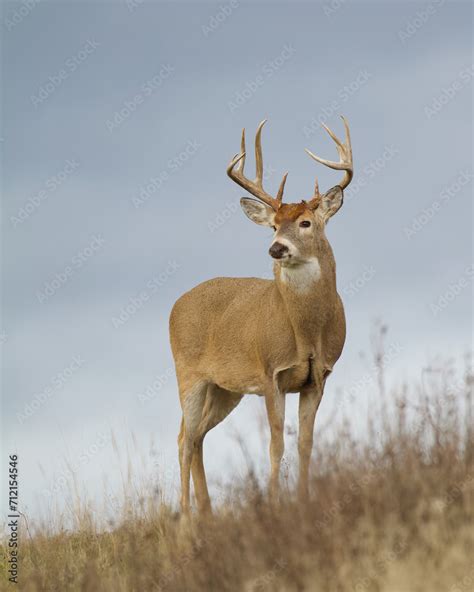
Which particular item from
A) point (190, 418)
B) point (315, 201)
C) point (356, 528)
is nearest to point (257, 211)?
point (315, 201)

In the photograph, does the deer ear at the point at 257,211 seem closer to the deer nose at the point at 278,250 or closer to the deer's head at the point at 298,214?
the deer's head at the point at 298,214

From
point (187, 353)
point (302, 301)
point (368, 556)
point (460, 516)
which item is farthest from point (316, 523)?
point (187, 353)

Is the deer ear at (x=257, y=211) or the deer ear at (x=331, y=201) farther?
the deer ear at (x=257, y=211)

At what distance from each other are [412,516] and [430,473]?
17.3 inches

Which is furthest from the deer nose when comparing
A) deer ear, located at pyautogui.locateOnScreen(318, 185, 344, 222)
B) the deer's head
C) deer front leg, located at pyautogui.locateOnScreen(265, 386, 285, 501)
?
deer front leg, located at pyautogui.locateOnScreen(265, 386, 285, 501)

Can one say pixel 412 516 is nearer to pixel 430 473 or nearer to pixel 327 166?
pixel 430 473

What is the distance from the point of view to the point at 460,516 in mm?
7262

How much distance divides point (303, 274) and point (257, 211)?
989 mm

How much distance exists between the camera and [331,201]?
11000 mm

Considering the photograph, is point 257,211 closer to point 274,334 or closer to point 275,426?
point 274,334

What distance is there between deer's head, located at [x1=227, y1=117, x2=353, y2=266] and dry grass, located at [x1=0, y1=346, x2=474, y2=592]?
2570 mm

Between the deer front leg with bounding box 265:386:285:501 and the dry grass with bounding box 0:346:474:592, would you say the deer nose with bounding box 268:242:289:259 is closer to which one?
the deer front leg with bounding box 265:386:285:501

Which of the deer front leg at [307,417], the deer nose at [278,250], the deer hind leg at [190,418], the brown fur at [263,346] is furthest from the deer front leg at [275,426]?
the deer hind leg at [190,418]

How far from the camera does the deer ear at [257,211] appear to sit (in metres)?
11.2
